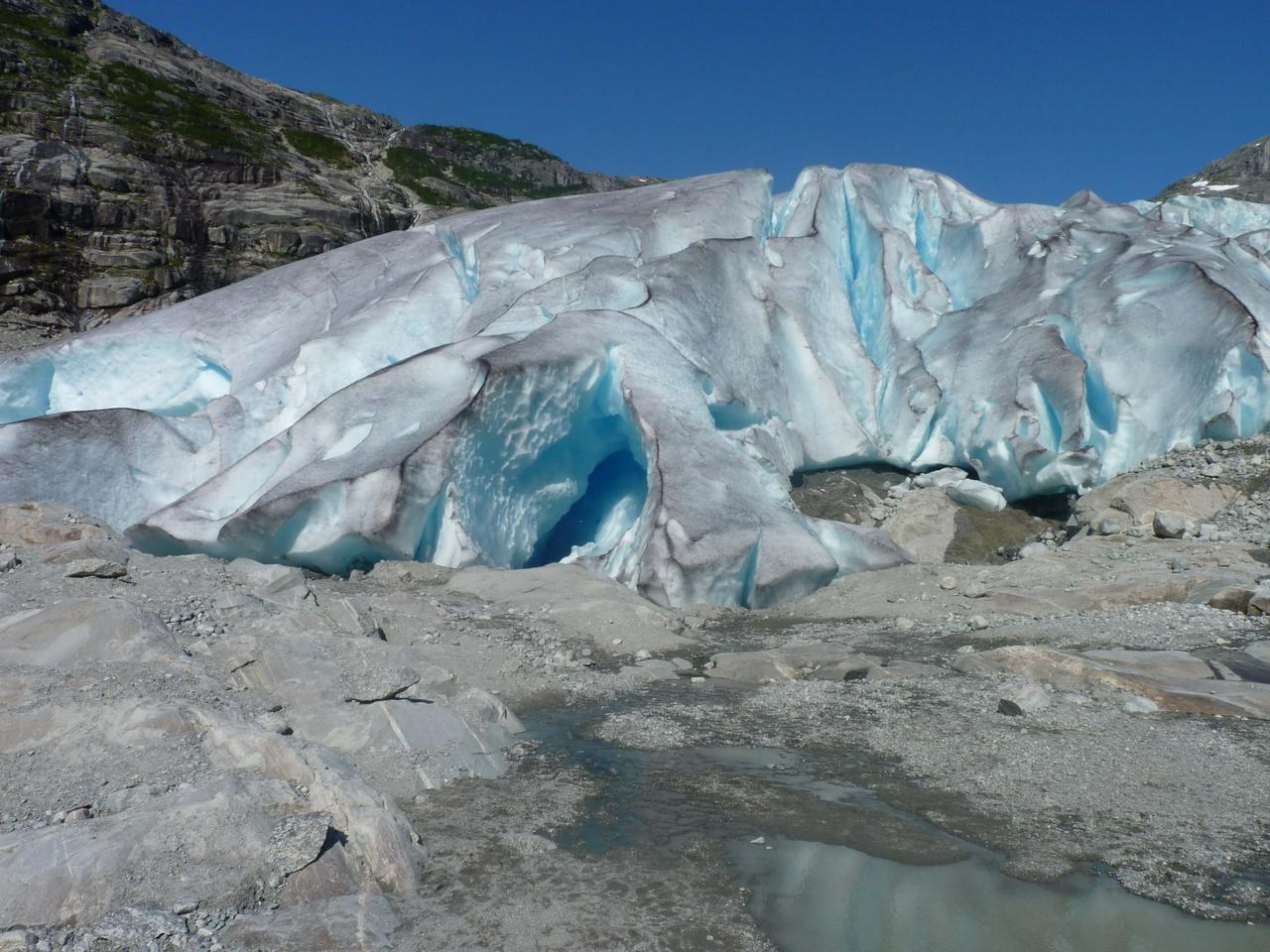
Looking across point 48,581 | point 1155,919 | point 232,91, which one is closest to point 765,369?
point 48,581

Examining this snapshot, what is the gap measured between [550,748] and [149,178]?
142 ft

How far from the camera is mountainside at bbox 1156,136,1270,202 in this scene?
122 ft

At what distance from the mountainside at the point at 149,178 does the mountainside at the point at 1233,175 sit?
36.9m

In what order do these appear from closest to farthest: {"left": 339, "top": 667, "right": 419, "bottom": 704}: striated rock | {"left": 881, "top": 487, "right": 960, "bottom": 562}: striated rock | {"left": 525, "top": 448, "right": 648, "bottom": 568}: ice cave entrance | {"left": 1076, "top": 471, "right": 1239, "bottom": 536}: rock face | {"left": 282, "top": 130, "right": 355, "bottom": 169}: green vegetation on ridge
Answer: {"left": 339, "top": 667, "right": 419, "bottom": 704}: striated rock
{"left": 525, "top": 448, "right": 648, "bottom": 568}: ice cave entrance
{"left": 1076, "top": 471, "right": 1239, "bottom": 536}: rock face
{"left": 881, "top": 487, "right": 960, "bottom": 562}: striated rock
{"left": 282, "top": 130, "right": 355, "bottom": 169}: green vegetation on ridge

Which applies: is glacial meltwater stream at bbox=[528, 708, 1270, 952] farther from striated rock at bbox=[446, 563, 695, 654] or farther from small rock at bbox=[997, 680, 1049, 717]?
striated rock at bbox=[446, 563, 695, 654]

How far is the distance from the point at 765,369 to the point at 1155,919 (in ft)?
33.9

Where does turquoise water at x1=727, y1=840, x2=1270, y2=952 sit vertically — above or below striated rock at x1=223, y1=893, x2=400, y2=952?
above

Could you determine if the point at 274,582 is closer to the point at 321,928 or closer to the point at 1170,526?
the point at 321,928

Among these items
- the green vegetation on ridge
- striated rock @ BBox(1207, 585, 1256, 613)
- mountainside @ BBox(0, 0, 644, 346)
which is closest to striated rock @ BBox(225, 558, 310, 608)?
striated rock @ BBox(1207, 585, 1256, 613)

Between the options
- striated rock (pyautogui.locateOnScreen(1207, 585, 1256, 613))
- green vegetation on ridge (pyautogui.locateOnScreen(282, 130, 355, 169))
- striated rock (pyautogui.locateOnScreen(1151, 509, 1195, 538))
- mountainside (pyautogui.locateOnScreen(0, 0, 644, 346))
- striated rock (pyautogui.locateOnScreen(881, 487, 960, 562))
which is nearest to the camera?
striated rock (pyautogui.locateOnScreen(1207, 585, 1256, 613))

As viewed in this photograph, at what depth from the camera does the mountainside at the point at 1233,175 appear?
37.1m

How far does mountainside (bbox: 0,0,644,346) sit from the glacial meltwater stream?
113 feet

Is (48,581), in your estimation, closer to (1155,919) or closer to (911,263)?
(1155,919)

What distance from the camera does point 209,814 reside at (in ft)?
11.0
